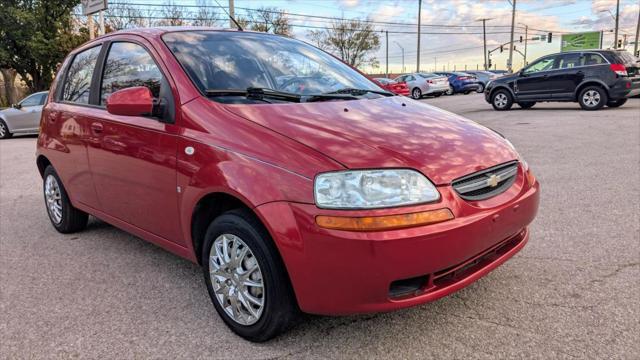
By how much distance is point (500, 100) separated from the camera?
53.5 ft

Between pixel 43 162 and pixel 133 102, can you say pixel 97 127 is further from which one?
pixel 43 162

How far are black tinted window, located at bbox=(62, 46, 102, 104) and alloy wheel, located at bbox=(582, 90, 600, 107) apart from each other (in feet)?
45.5

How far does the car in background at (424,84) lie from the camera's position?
2758cm

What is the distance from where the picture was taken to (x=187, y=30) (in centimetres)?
350

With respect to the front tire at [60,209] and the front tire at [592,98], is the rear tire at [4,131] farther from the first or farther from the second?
the front tire at [592,98]

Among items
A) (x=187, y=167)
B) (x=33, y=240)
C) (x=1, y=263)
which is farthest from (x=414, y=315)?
(x=33, y=240)

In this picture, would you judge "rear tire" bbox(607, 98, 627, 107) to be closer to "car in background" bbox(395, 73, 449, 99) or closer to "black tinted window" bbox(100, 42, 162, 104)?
"car in background" bbox(395, 73, 449, 99)

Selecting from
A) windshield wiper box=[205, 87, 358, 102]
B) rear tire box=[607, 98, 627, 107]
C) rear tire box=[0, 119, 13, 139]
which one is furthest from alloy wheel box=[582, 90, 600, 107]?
rear tire box=[0, 119, 13, 139]

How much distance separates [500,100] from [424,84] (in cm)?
1162

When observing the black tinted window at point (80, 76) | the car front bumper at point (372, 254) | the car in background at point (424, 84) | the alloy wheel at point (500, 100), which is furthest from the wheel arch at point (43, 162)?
the car in background at point (424, 84)

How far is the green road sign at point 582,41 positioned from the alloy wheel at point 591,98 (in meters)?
43.1

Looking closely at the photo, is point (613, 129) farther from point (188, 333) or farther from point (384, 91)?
point (188, 333)

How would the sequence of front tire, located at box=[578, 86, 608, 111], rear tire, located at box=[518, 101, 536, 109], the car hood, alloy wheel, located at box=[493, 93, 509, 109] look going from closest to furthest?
1. the car hood
2. front tire, located at box=[578, 86, 608, 111]
3. rear tire, located at box=[518, 101, 536, 109]
4. alloy wheel, located at box=[493, 93, 509, 109]

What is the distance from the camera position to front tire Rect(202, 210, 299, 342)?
2.39 m
